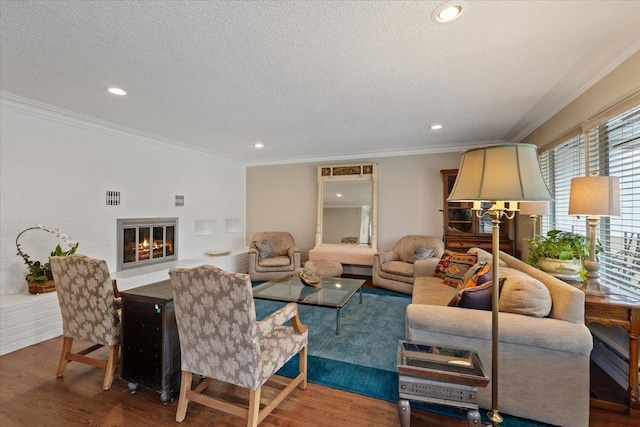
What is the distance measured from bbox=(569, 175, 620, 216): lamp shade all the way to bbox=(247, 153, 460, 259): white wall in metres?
3.03

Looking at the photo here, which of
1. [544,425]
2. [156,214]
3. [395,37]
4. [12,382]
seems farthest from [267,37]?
[156,214]

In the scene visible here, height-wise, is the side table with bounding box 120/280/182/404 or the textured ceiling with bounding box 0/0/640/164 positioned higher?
the textured ceiling with bounding box 0/0/640/164

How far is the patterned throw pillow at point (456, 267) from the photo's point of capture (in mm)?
3234

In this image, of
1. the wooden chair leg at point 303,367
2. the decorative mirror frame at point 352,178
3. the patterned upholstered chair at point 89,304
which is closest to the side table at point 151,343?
the patterned upholstered chair at point 89,304

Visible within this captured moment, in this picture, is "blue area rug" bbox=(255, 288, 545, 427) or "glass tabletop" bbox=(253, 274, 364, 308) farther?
"glass tabletop" bbox=(253, 274, 364, 308)

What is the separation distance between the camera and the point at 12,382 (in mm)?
2148

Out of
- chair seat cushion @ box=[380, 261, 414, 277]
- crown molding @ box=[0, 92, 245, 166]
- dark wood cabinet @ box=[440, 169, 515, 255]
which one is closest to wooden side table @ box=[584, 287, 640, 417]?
chair seat cushion @ box=[380, 261, 414, 277]

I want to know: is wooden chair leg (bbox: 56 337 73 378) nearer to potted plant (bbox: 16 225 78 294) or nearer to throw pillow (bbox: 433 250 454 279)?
potted plant (bbox: 16 225 78 294)

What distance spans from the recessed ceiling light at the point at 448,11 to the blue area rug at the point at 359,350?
2.49 m

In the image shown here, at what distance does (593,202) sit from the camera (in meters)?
2.00

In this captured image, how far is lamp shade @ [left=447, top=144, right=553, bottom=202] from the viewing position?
1.37 metres

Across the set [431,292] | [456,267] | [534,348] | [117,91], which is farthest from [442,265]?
[117,91]

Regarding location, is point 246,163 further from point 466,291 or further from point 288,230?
point 466,291

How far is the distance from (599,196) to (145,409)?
11.4ft
